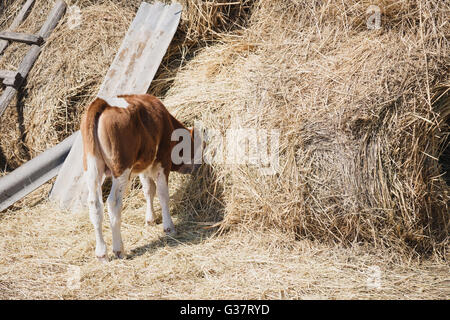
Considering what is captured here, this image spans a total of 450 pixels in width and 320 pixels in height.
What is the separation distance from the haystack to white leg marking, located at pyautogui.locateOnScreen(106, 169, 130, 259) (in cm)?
103

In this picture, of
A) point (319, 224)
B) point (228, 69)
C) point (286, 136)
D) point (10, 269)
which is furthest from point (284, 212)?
point (10, 269)

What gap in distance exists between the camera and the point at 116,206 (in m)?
4.46

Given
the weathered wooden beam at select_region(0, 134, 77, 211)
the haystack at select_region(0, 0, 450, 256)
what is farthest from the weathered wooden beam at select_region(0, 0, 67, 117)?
the haystack at select_region(0, 0, 450, 256)

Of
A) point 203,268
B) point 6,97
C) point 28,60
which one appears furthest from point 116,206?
point 28,60

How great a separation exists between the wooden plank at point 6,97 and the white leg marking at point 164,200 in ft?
9.00

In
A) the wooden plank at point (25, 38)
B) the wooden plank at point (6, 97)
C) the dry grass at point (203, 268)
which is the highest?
the wooden plank at point (25, 38)

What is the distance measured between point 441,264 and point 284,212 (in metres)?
1.40

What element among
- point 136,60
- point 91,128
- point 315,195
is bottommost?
point 315,195

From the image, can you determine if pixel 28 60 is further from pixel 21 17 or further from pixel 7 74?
pixel 21 17

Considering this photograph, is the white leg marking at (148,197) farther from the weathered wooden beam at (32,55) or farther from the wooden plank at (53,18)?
the wooden plank at (53,18)

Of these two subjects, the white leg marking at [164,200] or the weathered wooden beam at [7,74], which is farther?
the weathered wooden beam at [7,74]

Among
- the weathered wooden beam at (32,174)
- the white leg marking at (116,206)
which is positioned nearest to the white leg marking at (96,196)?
the white leg marking at (116,206)

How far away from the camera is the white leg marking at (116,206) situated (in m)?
4.41

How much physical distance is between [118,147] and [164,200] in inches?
38.5
